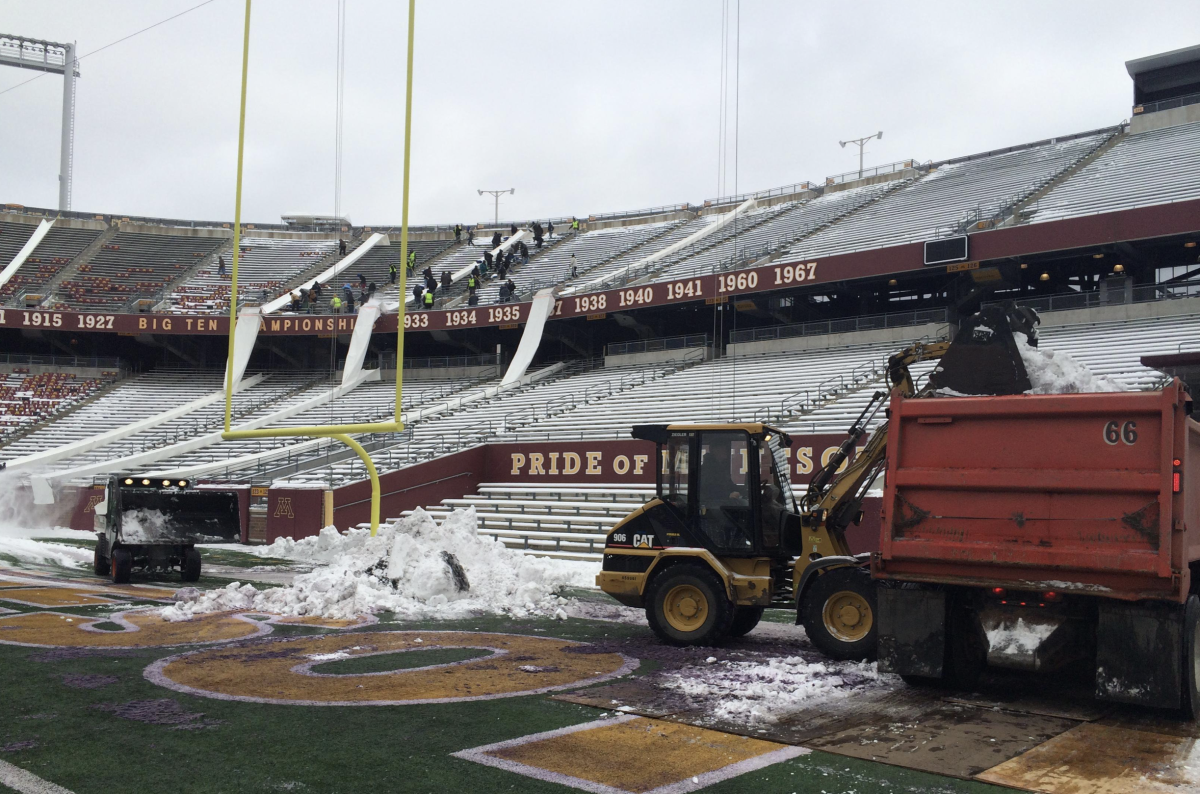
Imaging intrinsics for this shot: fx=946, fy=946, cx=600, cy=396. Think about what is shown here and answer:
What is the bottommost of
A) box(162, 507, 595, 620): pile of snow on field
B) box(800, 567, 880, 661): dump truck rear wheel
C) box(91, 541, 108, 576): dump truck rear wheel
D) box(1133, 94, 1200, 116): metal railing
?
box(91, 541, 108, 576): dump truck rear wheel

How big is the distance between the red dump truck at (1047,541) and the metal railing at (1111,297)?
62.4ft

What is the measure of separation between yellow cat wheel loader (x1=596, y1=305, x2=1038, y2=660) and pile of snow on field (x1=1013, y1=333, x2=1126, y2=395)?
30.1 inches

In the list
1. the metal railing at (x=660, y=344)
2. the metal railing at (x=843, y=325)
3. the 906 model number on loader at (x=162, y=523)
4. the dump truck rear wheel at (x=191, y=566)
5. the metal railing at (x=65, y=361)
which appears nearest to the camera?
the 906 model number on loader at (x=162, y=523)

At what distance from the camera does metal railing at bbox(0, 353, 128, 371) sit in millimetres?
43156

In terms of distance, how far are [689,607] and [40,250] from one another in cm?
5006

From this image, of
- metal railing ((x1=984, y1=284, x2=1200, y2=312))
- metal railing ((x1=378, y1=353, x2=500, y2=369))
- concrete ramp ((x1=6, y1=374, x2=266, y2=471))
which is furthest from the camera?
metal railing ((x1=378, y1=353, x2=500, y2=369))

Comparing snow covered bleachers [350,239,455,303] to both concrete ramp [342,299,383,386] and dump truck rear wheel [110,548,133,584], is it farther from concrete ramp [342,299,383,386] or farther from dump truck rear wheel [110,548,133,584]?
dump truck rear wheel [110,548,133,584]

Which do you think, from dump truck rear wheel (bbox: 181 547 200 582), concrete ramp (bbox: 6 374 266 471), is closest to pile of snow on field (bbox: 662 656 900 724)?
dump truck rear wheel (bbox: 181 547 200 582)

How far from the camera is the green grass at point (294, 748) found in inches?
211

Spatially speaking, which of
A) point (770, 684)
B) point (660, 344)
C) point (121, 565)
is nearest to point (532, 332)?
point (660, 344)

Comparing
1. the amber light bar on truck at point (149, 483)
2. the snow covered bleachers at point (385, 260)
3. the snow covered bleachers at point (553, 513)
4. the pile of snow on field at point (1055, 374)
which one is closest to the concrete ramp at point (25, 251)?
the snow covered bleachers at point (385, 260)

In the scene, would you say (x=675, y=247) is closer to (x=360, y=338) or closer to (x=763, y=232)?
(x=763, y=232)

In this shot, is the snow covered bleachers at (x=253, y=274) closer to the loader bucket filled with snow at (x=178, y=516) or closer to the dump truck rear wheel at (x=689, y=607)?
the loader bucket filled with snow at (x=178, y=516)

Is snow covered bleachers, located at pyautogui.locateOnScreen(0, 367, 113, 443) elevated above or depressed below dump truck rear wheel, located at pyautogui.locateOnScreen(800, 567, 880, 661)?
above
